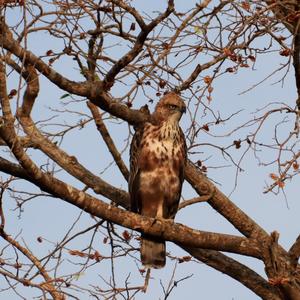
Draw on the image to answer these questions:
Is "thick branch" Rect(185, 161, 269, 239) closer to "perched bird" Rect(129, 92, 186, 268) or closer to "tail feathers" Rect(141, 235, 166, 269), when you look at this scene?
"perched bird" Rect(129, 92, 186, 268)

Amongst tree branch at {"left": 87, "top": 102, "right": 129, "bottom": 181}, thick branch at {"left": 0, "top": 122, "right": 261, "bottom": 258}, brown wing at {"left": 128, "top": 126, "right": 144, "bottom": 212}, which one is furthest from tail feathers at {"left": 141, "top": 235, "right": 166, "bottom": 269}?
thick branch at {"left": 0, "top": 122, "right": 261, "bottom": 258}

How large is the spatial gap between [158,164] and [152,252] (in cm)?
76

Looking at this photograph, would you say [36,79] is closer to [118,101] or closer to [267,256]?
[118,101]

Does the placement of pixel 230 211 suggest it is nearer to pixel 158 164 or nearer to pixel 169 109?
pixel 158 164

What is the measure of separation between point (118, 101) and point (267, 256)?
1.75 m

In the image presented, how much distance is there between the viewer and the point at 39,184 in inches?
180

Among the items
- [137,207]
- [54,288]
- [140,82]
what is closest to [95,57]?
[140,82]

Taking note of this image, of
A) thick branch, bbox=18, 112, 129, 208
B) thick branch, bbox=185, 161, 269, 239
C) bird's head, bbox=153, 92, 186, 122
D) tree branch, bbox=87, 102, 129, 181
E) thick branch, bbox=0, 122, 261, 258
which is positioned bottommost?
thick branch, bbox=0, 122, 261, 258

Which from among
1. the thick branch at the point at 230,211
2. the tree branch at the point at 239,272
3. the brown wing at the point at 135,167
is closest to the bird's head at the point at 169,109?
the brown wing at the point at 135,167

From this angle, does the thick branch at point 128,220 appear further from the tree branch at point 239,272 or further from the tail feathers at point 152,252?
the tail feathers at point 152,252

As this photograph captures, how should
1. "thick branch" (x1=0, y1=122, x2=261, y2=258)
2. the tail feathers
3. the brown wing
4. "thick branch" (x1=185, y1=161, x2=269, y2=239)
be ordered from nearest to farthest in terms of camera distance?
"thick branch" (x1=0, y1=122, x2=261, y2=258)
"thick branch" (x1=185, y1=161, x2=269, y2=239)
the tail feathers
the brown wing

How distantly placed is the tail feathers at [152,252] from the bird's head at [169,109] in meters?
1.09

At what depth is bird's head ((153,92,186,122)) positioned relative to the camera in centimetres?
671

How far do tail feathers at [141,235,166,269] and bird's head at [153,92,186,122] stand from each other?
3.56 ft
